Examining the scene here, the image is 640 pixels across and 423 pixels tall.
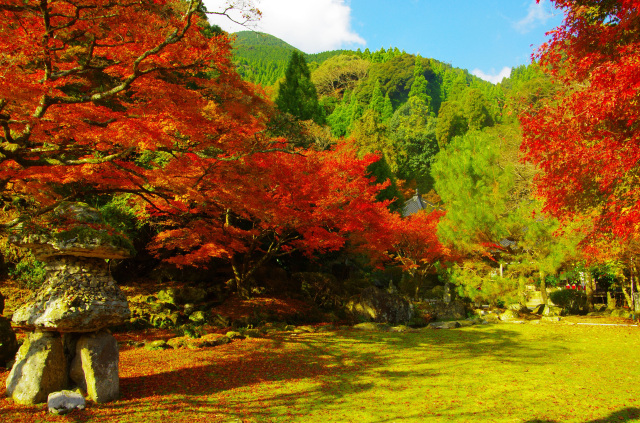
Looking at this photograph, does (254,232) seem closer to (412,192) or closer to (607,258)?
(607,258)

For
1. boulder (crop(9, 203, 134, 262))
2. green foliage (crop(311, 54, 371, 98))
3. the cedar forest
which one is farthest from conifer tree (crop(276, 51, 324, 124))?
green foliage (crop(311, 54, 371, 98))

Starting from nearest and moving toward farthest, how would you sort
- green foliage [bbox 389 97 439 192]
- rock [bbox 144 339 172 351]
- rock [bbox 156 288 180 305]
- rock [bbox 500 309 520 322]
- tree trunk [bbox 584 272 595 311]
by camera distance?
rock [bbox 144 339 172 351], rock [bbox 156 288 180 305], rock [bbox 500 309 520 322], tree trunk [bbox 584 272 595 311], green foliage [bbox 389 97 439 192]

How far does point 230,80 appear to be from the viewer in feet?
35.4

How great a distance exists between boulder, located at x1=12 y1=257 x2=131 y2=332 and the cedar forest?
Result: 1.76 feet

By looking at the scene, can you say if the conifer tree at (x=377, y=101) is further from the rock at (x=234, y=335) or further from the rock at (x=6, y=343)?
the rock at (x=6, y=343)

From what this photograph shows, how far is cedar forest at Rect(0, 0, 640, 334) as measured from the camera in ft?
15.3

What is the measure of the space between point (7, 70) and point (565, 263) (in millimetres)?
13982

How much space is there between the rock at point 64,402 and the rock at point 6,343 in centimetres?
216

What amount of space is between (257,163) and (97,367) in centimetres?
489

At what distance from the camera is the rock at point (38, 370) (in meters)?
4.31

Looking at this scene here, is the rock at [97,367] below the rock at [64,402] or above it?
above

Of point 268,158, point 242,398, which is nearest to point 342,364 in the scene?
point 242,398

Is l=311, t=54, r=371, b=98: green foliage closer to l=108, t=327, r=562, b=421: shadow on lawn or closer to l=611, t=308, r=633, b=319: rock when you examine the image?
l=611, t=308, r=633, b=319: rock

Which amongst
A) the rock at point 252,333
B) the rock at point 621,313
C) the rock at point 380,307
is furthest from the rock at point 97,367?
the rock at point 621,313
